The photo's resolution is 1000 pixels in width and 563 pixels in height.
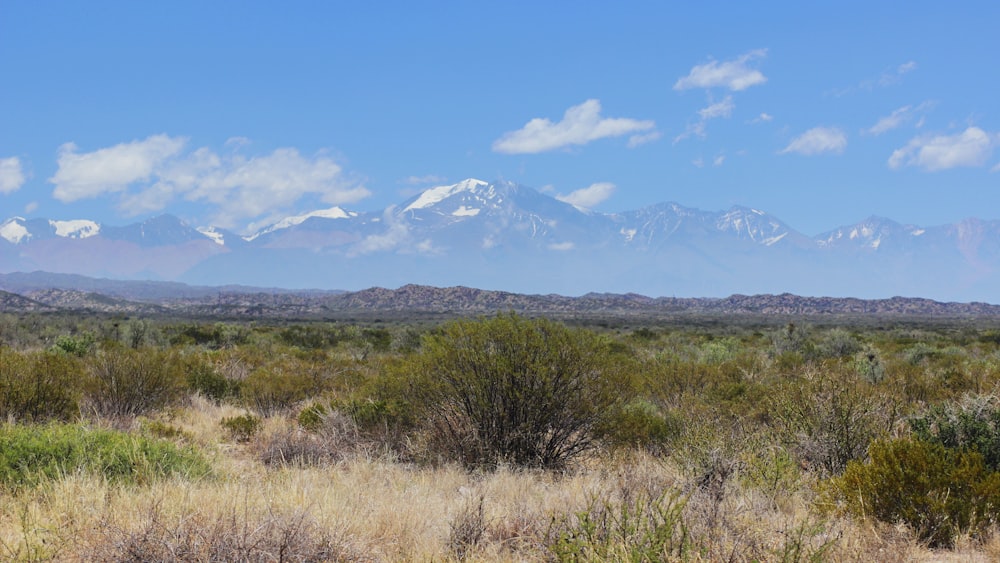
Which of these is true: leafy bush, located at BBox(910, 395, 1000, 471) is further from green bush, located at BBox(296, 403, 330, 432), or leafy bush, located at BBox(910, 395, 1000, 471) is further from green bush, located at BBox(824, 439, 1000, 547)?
green bush, located at BBox(296, 403, 330, 432)

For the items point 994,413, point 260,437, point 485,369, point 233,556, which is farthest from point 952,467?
point 260,437

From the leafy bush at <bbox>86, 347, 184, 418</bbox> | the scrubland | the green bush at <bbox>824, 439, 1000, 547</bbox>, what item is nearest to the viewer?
the scrubland

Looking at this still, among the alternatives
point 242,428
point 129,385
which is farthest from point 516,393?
point 129,385

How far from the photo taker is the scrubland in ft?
12.8

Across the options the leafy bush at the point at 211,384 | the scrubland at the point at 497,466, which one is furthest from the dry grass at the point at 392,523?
the leafy bush at the point at 211,384

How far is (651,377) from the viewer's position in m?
12.2

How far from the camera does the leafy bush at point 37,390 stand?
8.58 meters

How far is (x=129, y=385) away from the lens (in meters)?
10.5

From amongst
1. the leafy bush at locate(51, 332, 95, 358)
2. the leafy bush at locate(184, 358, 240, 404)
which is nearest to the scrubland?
the leafy bush at locate(184, 358, 240, 404)

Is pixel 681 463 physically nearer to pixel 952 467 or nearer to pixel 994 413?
pixel 952 467

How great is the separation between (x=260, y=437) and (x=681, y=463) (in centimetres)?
599

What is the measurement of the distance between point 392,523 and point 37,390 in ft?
24.0

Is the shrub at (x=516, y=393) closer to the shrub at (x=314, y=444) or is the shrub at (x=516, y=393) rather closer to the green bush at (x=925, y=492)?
the shrub at (x=314, y=444)

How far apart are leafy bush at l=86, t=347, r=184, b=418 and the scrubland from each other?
34mm
